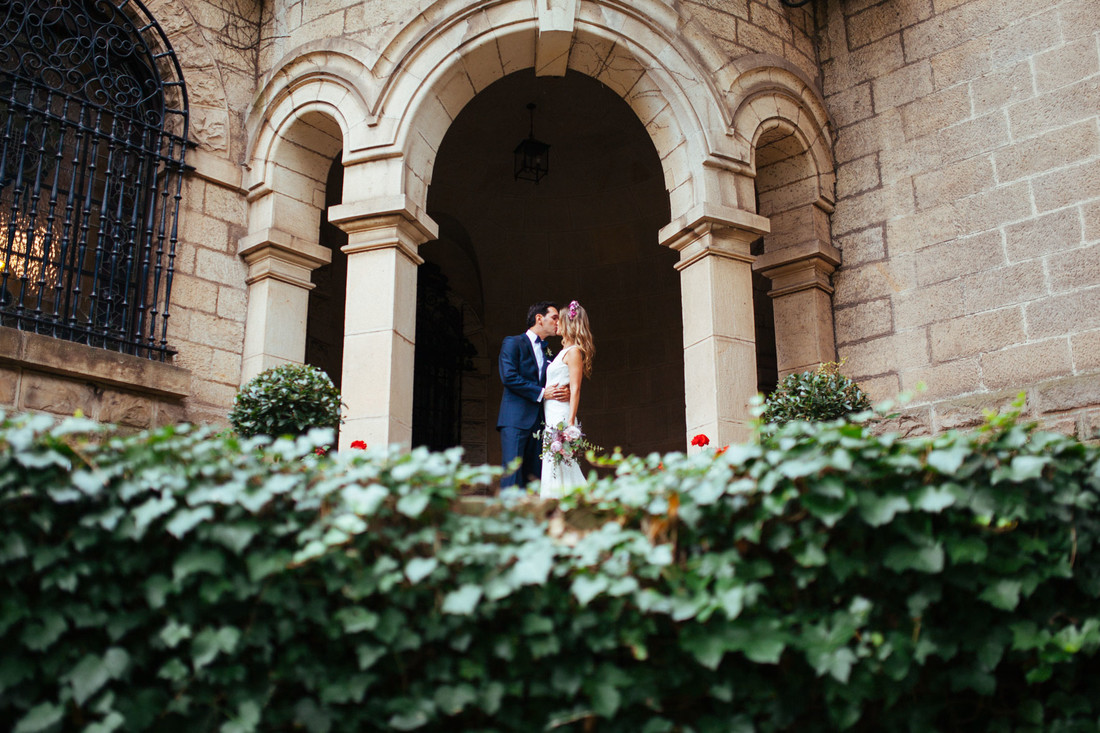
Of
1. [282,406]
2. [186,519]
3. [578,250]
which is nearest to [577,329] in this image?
[282,406]

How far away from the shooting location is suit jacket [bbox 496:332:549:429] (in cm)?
616

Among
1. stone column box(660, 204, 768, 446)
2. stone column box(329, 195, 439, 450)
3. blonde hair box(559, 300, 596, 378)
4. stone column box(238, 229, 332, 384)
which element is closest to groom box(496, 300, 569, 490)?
blonde hair box(559, 300, 596, 378)

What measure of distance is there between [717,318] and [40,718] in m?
4.62

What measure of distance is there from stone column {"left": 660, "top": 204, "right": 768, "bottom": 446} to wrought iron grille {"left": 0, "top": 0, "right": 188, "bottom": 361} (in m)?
3.36

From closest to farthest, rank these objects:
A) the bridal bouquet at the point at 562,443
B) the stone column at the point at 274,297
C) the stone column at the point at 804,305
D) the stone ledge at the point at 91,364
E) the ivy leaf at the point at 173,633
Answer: the ivy leaf at the point at 173,633 < the stone ledge at the point at 91,364 < the bridal bouquet at the point at 562,443 < the stone column at the point at 274,297 < the stone column at the point at 804,305

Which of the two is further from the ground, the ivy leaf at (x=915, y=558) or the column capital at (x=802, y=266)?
the column capital at (x=802, y=266)

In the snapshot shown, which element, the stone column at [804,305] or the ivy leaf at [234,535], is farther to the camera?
the stone column at [804,305]

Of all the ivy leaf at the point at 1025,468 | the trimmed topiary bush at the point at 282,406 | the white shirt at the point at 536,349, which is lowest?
the ivy leaf at the point at 1025,468

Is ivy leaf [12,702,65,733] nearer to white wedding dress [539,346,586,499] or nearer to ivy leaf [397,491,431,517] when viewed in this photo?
ivy leaf [397,491,431,517]

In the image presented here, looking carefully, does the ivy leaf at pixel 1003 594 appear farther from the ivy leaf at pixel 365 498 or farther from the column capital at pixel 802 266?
the column capital at pixel 802 266

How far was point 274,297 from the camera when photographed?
6.76 m

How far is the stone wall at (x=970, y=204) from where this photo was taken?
6.04 m

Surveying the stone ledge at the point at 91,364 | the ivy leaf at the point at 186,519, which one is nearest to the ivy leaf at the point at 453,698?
the ivy leaf at the point at 186,519

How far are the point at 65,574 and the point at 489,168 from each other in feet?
25.9
